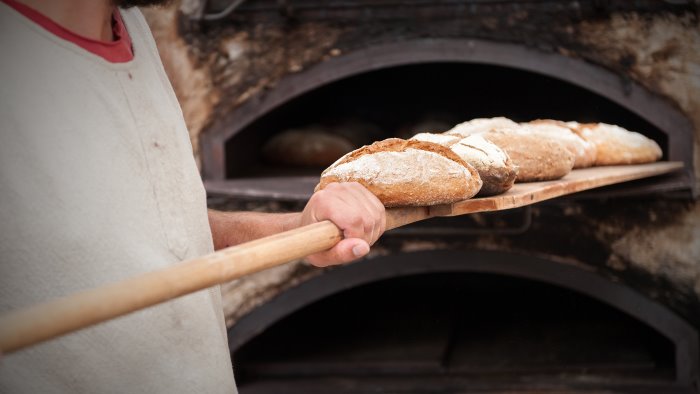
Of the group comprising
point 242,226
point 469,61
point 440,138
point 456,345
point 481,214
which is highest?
point 469,61

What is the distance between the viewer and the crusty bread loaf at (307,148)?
2.78 metres

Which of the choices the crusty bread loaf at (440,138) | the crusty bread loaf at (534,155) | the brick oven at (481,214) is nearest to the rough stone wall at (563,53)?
the brick oven at (481,214)

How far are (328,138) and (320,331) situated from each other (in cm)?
70

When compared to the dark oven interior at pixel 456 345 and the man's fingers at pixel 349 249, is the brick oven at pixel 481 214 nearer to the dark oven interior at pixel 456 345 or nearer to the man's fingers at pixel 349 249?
the dark oven interior at pixel 456 345

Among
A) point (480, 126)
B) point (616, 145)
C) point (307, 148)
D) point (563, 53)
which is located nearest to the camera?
point (480, 126)

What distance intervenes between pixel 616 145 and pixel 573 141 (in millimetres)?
183

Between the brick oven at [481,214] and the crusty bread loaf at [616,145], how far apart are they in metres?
0.13

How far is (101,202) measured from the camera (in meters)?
0.89

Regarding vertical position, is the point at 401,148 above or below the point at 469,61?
below

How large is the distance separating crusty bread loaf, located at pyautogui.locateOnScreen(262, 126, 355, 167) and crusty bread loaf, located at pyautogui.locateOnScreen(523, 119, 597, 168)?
2.88 ft

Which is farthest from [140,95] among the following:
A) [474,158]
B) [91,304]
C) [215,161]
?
[215,161]

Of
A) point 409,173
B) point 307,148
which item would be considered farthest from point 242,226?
point 307,148

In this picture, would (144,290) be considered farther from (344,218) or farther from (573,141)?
(573,141)

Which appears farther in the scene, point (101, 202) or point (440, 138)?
point (440, 138)
